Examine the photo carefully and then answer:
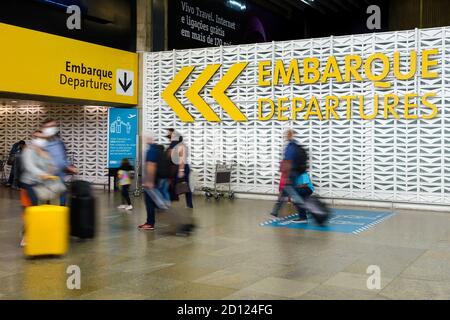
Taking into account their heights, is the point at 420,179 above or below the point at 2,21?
below

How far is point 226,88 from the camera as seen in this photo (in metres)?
14.4

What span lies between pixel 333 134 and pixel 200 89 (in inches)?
161

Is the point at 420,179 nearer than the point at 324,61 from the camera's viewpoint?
Yes

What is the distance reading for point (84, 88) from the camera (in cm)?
1464

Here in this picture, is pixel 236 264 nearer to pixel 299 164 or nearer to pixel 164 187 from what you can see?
pixel 164 187

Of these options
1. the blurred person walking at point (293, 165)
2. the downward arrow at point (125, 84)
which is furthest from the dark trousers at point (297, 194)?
the downward arrow at point (125, 84)

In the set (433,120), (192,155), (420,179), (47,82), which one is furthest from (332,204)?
(47,82)

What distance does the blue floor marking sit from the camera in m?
9.26

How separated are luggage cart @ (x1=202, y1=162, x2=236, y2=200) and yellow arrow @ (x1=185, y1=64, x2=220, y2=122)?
134 centimetres

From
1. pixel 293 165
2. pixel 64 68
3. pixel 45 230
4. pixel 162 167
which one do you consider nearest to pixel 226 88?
pixel 64 68

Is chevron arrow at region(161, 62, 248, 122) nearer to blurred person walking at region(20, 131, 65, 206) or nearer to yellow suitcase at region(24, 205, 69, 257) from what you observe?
blurred person walking at region(20, 131, 65, 206)

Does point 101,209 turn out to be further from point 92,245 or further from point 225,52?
point 225,52

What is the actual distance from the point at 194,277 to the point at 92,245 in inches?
95.3
